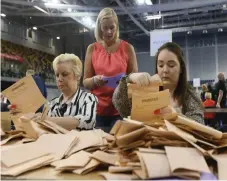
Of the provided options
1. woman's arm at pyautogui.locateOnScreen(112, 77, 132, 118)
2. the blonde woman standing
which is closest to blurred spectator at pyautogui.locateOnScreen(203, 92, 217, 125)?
the blonde woman standing

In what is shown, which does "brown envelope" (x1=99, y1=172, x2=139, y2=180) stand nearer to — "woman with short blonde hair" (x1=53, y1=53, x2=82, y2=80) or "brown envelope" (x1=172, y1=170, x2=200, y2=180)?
"brown envelope" (x1=172, y1=170, x2=200, y2=180)

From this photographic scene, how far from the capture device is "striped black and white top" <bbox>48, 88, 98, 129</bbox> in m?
1.35

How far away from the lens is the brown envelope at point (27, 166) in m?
0.62

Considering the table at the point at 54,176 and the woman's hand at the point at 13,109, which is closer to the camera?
the table at the point at 54,176

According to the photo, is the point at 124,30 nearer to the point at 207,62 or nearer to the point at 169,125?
the point at 207,62

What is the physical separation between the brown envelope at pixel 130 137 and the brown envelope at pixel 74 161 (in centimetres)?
9

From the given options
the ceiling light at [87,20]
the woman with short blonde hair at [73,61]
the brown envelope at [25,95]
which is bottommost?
the brown envelope at [25,95]

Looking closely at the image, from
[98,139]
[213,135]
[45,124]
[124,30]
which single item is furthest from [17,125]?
[124,30]

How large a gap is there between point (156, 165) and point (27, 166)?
0.30 metres

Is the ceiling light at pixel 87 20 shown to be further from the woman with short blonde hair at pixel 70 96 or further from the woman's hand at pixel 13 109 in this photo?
the woman's hand at pixel 13 109

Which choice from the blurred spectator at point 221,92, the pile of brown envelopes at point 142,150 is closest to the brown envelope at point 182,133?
the pile of brown envelopes at point 142,150

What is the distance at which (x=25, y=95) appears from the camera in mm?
1060

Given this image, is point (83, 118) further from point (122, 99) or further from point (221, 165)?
point (221, 165)

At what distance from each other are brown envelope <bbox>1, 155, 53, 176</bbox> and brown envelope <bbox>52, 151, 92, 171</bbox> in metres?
0.03
